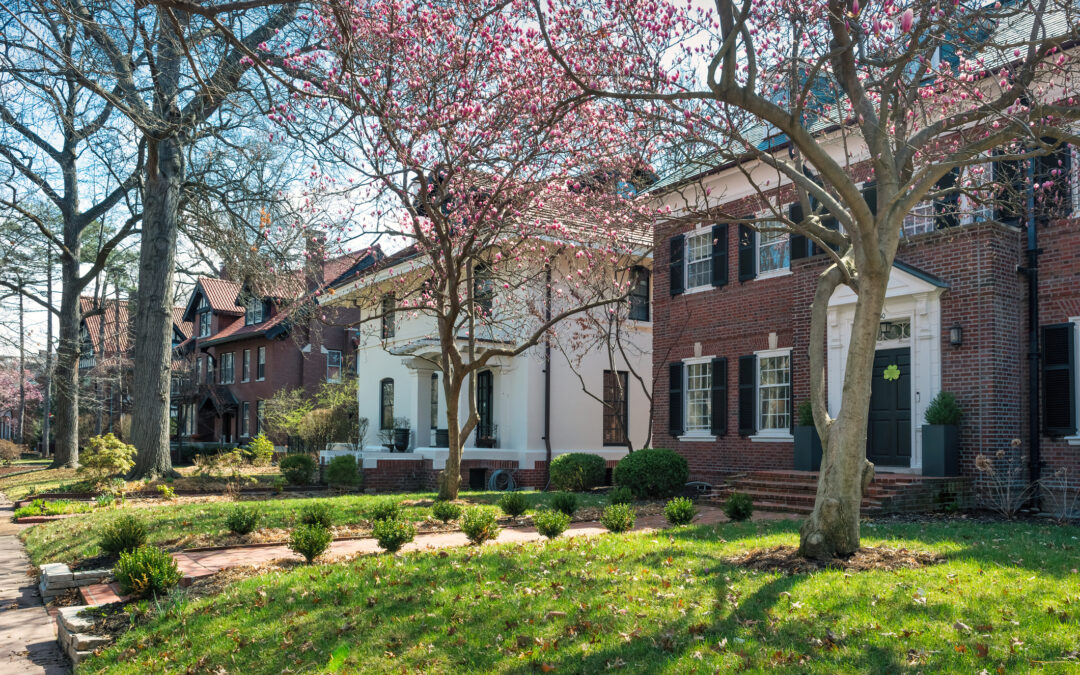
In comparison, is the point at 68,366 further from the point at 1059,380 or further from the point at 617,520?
the point at 1059,380

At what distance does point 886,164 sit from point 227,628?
7.10 meters

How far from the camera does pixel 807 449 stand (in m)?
14.8

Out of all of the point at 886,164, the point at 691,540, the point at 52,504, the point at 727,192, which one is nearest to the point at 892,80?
the point at 886,164

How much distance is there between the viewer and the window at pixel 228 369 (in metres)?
39.9

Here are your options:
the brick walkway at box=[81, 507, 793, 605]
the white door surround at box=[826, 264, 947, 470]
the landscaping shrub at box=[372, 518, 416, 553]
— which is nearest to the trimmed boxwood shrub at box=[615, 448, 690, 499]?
the brick walkway at box=[81, 507, 793, 605]

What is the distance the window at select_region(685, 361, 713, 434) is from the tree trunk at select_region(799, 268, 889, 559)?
35.5 ft

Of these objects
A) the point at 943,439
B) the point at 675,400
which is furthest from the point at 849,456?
the point at 675,400

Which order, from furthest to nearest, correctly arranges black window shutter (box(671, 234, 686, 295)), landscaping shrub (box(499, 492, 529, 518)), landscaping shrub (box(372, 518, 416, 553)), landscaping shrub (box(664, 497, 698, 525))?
black window shutter (box(671, 234, 686, 295))
landscaping shrub (box(499, 492, 529, 518))
landscaping shrub (box(664, 497, 698, 525))
landscaping shrub (box(372, 518, 416, 553))

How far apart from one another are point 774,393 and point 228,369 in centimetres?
→ 3100

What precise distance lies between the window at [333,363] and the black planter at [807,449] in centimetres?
2648

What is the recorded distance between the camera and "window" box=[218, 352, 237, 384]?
131ft

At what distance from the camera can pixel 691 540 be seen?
A: 8.91m

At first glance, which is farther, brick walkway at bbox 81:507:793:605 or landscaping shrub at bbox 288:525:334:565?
landscaping shrub at bbox 288:525:334:565

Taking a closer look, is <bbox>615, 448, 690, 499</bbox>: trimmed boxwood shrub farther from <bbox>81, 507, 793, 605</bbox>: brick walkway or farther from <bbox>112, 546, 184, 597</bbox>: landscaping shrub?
<bbox>112, 546, 184, 597</bbox>: landscaping shrub
